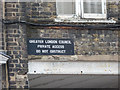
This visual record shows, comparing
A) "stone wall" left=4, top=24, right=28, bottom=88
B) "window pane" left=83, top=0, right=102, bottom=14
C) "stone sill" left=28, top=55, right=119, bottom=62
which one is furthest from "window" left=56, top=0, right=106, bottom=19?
"stone wall" left=4, top=24, right=28, bottom=88

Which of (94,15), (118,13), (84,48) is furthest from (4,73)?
(118,13)

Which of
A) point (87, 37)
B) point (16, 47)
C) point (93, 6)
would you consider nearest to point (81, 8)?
point (93, 6)

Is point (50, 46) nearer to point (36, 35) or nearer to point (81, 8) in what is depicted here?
point (36, 35)

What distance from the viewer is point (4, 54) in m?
8.62

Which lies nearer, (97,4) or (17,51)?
(17,51)

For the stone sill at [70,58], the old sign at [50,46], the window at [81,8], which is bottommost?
the stone sill at [70,58]

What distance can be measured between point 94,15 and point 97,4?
38 centimetres

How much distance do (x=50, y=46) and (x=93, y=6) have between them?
1.81 meters

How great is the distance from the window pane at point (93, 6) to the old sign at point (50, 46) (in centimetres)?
113

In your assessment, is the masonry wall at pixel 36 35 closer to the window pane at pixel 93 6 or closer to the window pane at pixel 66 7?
the window pane at pixel 66 7

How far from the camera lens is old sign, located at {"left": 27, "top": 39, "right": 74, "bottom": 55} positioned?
360 inches

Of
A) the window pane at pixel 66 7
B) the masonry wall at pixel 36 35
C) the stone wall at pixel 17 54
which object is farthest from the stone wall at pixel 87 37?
the window pane at pixel 66 7

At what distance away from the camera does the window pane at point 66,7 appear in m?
9.57

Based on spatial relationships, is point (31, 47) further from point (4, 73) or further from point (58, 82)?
point (58, 82)
